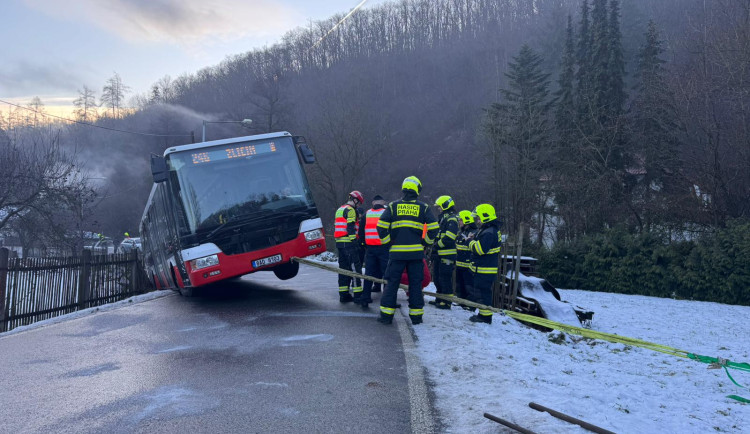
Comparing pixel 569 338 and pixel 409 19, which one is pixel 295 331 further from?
pixel 409 19

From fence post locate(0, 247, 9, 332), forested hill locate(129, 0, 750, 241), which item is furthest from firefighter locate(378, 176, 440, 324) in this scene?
forested hill locate(129, 0, 750, 241)

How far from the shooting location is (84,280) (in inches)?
513

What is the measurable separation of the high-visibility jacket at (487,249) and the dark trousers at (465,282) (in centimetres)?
161

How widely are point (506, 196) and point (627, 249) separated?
39.8 feet

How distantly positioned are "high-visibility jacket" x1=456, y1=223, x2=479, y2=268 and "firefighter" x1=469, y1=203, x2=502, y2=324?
4.27 ft

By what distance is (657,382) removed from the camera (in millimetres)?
6707

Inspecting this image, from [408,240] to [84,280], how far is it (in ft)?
28.3

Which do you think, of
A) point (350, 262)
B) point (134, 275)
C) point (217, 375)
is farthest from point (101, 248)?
point (217, 375)

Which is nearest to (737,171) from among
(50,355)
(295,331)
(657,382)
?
(657,382)

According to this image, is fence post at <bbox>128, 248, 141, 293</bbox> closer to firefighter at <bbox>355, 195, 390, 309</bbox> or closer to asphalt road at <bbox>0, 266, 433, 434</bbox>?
asphalt road at <bbox>0, 266, 433, 434</bbox>

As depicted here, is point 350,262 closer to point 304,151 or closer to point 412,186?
point 304,151

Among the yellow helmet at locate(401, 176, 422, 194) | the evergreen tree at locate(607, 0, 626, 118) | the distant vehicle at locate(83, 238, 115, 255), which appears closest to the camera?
the yellow helmet at locate(401, 176, 422, 194)

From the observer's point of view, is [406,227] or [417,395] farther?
[406,227]

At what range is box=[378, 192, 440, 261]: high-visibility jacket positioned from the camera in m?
8.02
